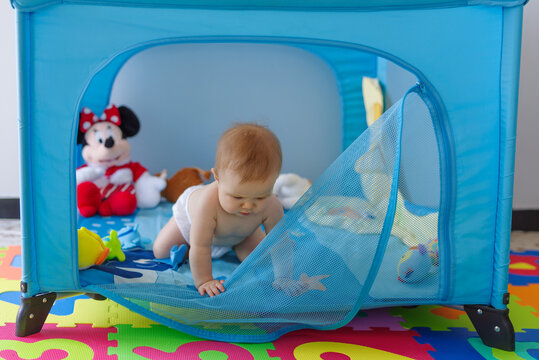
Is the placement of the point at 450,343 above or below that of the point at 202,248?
below

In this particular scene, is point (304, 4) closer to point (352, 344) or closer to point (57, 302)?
point (352, 344)

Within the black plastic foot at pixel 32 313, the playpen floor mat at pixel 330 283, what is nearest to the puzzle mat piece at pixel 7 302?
the black plastic foot at pixel 32 313

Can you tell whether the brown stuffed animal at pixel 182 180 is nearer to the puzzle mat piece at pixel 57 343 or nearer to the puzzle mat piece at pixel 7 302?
the puzzle mat piece at pixel 7 302

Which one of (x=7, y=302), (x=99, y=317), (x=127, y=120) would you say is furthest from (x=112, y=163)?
(x=99, y=317)

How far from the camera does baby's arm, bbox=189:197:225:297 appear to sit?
1.31 metres

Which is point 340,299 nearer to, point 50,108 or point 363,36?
point 363,36

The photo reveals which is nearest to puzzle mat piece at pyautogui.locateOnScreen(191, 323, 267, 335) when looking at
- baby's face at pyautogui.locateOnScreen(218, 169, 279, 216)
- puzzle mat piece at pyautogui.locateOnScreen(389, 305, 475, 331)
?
baby's face at pyautogui.locateOnScreen(218, 169, 279, 216)

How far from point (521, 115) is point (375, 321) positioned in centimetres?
124

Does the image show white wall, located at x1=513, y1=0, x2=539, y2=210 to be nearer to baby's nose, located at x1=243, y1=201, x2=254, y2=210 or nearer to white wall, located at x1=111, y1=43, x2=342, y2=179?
white wall, located at x1=111, y1=43, x2=342, y2=179

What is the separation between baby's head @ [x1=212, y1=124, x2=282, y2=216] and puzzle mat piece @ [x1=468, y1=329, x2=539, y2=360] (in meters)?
0.58

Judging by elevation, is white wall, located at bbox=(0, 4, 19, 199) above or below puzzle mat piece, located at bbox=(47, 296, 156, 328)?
above

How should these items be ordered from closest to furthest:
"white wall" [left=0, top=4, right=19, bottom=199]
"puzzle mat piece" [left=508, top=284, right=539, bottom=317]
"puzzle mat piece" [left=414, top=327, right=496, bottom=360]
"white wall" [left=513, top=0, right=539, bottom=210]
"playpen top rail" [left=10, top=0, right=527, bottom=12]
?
1. "playpen top rail" [left=10, top=0, right=527, bottom=12]
2. "puzzle mat piece" [left=414, top=327, right=496, bottom=360]
3. "puzzle mat piece" [left=508, top=284, right=539, bottom=317]
4. "white wall" [left=513, top=0, right=539, bottom=210]
5. "white wall" [left=0, top=4, right=19, bottom=199]

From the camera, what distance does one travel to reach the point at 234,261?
1.59 meters

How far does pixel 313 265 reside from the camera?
3.97 ft
